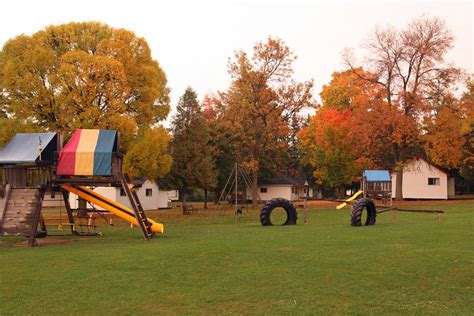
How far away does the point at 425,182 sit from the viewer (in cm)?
5809

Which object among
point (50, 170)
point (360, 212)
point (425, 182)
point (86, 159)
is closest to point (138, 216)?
point (86, 159)

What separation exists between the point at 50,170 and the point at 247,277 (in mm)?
12236

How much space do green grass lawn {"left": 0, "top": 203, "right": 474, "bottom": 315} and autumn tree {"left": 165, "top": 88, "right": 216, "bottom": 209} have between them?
94.6 feet

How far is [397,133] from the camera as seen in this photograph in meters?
44.7

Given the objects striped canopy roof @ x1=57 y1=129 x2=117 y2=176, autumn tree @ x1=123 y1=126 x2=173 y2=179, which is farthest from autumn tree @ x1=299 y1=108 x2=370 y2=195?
striped canopy roof @ x1=57 y1=129 x2=117 y2=176

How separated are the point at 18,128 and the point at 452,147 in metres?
35.0

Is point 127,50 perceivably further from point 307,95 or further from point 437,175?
point 437,175

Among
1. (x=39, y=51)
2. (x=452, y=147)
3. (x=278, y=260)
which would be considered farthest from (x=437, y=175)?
(x=278, y=260)

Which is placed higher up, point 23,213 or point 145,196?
point 145,196

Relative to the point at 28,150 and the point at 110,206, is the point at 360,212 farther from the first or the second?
the point at 28,150

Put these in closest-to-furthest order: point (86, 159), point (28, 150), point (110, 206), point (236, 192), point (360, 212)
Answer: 1. point (86, 159)
2. point (28, 150)
3. point (110, 206)
4. point (360, 212)
5. point (236, 192)

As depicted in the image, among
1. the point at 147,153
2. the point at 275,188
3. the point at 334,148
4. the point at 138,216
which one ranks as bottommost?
the point at 138,216

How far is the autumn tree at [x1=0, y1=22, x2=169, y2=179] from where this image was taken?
31969mm

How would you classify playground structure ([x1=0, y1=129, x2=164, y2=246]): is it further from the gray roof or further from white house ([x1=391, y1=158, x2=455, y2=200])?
white house ([x1=391, y1=158, x2=455, y2=200])
